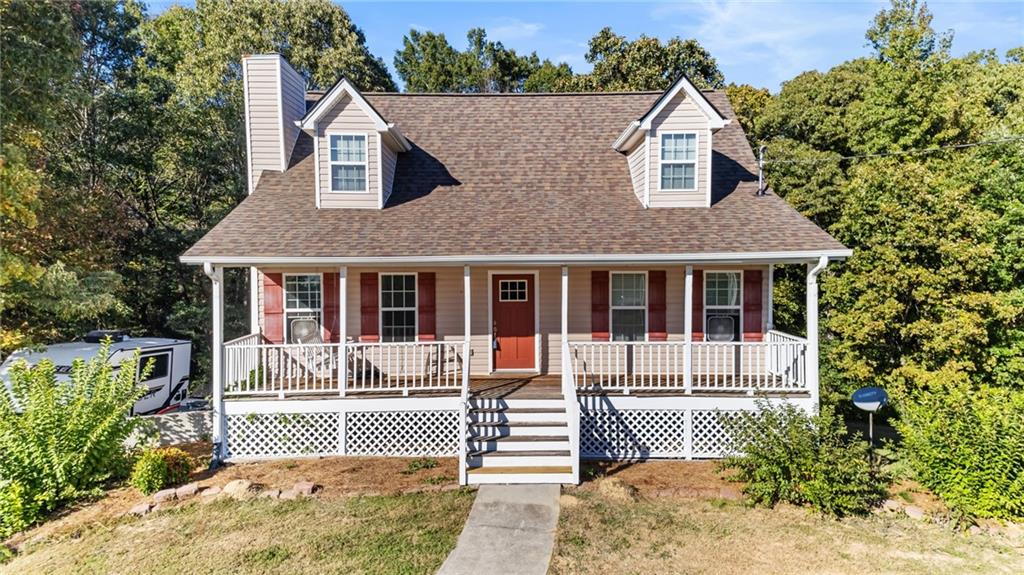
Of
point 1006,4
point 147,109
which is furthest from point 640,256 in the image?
point 147,109

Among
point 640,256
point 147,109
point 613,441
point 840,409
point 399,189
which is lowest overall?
point 840,409

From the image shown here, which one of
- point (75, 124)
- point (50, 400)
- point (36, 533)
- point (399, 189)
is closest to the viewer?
point (36, 533)

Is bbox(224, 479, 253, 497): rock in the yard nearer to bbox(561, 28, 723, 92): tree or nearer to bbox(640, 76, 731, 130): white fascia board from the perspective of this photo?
bbox(640, 76, 731, 130): white fascia board

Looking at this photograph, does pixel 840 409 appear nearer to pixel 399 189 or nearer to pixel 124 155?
pixel 399 189

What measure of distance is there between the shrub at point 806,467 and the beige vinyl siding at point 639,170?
17.6 ft

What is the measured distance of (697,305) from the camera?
1126cm

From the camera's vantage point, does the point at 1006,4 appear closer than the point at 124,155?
Yes

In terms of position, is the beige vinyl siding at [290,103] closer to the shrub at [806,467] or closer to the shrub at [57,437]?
the shrub at [57,437]

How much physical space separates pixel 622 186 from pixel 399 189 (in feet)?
16.5

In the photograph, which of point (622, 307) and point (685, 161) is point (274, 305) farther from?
point (685, 161)

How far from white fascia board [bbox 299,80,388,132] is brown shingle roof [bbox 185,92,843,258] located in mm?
1440

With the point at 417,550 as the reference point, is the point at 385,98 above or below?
above

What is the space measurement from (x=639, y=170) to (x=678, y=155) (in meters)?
0.88

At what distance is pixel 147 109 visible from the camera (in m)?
19.7
